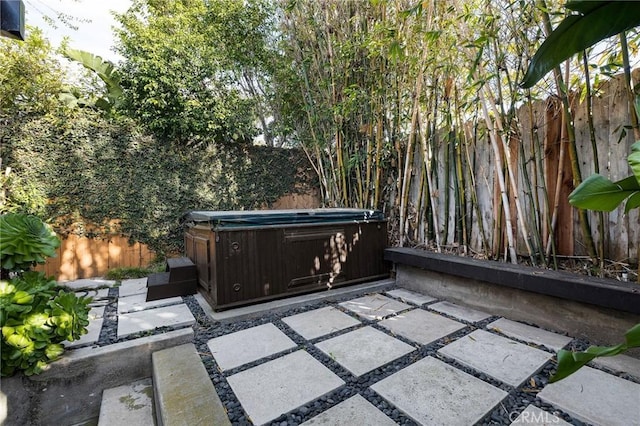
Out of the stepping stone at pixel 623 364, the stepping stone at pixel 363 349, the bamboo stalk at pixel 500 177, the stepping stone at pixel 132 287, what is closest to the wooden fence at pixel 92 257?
the stepping stone at pixel 132 287

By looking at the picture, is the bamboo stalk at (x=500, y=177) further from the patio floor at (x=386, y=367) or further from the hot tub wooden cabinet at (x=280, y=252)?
the hot tub wooden cabinet at (x=280, y=252)

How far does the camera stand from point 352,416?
1237 mm

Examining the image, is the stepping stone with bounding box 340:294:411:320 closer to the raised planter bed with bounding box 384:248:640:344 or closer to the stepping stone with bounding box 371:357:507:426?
the raised planter bed with bounding box 384:248:640:344

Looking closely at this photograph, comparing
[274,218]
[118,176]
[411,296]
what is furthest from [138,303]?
[411,296]

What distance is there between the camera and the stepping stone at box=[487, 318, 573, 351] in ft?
6.10

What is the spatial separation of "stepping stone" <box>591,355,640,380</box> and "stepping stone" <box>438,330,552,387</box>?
264 millimetres

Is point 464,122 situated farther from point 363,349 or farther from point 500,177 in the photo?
point 363,349

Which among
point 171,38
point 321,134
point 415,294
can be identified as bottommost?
point 415,294

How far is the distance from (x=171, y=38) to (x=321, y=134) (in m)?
3.02

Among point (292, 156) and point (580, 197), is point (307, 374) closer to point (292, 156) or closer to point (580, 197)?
point (580, 197)

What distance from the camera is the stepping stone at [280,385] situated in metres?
1.29

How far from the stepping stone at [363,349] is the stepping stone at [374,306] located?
345 mm

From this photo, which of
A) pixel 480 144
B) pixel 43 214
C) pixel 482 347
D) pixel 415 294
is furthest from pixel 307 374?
pixel 43 214

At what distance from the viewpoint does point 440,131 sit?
10.6 ft
